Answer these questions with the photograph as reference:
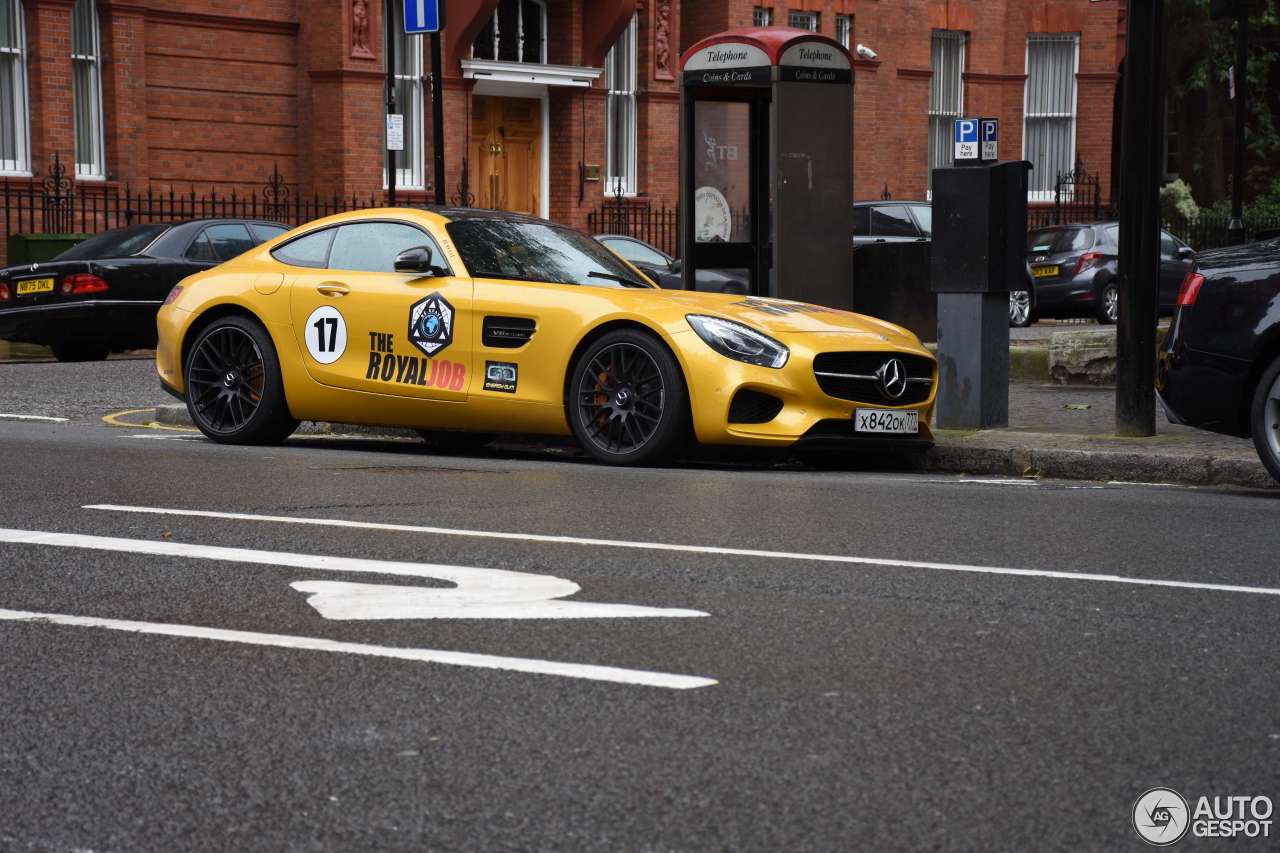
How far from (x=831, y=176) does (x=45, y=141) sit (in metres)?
13.8

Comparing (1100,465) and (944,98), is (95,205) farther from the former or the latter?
(944,98)

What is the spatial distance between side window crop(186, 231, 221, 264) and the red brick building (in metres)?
6.62

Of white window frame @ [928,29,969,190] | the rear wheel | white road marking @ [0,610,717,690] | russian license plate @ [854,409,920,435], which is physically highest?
white window frame @ [928,29,969,190]

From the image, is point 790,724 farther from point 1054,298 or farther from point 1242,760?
point 1054,298

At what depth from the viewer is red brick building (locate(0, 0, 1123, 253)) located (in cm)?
2502

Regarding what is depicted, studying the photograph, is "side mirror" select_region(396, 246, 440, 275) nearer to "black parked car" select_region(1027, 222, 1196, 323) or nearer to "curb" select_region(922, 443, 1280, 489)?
"curb" select_region(922, 443, 1280, 489)

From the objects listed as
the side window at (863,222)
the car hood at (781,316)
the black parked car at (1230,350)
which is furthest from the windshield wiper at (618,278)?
the side window at (863,222)

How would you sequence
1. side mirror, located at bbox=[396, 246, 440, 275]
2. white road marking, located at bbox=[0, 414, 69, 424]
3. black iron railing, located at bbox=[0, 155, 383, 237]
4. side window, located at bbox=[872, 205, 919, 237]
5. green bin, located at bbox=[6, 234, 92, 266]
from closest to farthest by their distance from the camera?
side mirror, located at bbox=[396, 246, 440, 275]
white road marking, located at bbox=[0, 414, 69, 424]
green bin, located at bbox=[6, 234, 92, 266]
black iron railing, located at bbox=[0, 155, 383, 237]
side window, located at bbox=[872, 205, 919, 237]

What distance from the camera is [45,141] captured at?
2430cm

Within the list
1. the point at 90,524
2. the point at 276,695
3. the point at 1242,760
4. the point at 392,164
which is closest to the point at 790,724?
the point at 1242,760

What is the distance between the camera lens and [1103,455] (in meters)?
9.54

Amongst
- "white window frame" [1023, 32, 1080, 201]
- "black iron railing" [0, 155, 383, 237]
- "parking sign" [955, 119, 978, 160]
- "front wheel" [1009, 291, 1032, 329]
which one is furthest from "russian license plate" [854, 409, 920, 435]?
"white window frame" [1023, 32, 1080, 201]

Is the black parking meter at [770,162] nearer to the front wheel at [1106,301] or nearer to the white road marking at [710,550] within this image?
the white road marking at [710,550]

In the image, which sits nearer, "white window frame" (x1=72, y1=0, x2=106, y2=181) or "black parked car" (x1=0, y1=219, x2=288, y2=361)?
"black parked car" (x1=0, y1=219, x2=288, y2=361)
